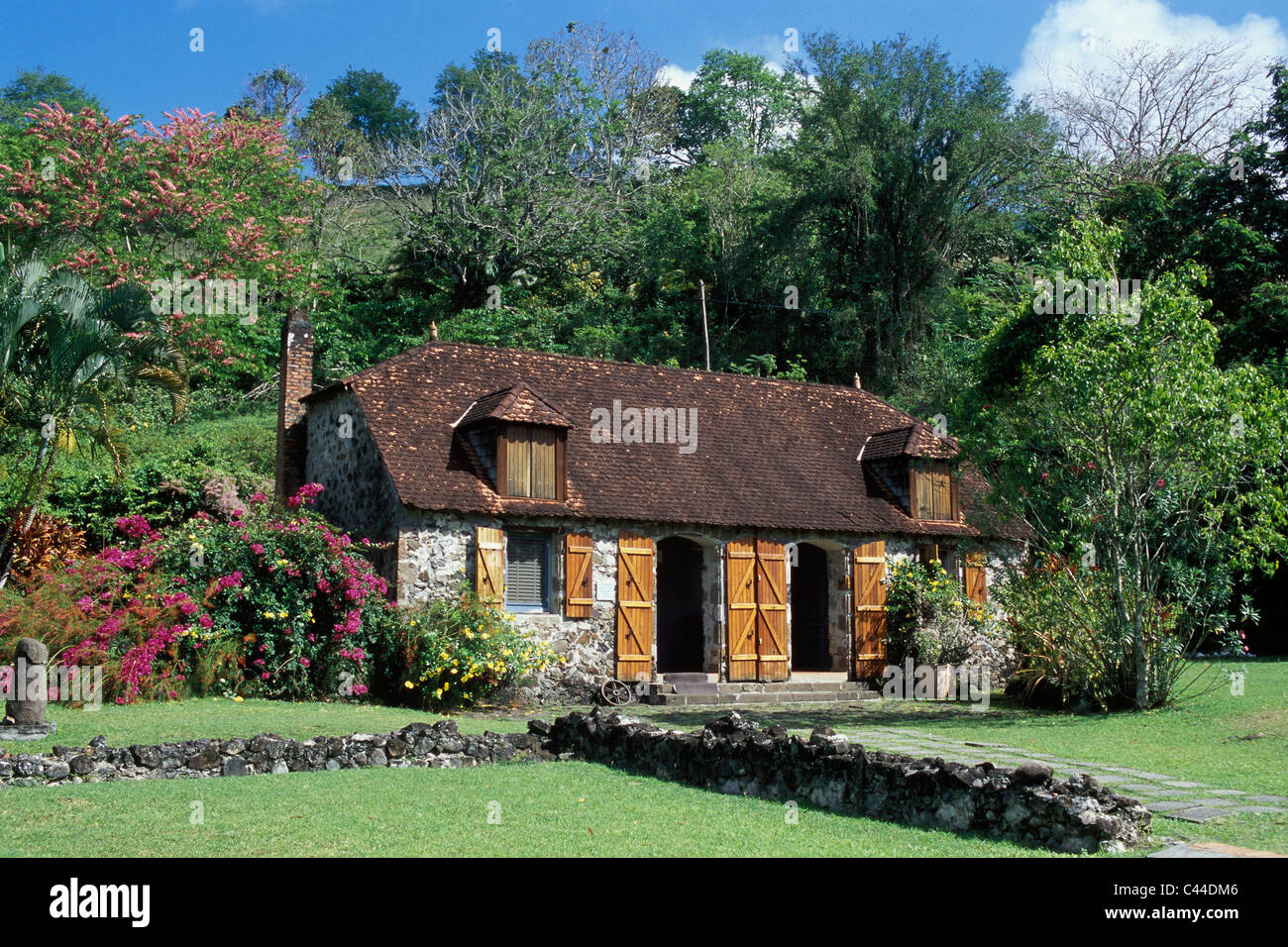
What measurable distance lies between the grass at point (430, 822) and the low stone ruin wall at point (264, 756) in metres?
0.46

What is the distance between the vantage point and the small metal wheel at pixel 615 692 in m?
19.5

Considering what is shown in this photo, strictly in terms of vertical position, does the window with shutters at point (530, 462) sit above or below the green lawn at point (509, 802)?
above

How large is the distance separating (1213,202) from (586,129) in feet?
73.2

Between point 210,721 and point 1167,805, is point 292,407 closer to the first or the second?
point 210,721

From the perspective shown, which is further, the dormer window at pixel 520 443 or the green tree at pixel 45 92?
the green tree at pixel 45 92

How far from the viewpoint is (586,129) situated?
4097cm

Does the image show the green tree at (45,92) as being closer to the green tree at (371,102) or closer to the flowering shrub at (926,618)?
the green tree at (371,102)

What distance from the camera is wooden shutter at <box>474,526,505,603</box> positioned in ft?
61.6

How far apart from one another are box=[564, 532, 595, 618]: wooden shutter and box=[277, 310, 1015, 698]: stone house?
0.11ft

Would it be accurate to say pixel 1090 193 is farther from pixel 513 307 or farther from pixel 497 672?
pixel 497 672

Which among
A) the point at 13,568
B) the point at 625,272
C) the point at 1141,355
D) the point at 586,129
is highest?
the point at 586,129

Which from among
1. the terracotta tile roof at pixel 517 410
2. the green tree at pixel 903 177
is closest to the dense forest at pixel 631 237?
the green tree at pixel 903 177
